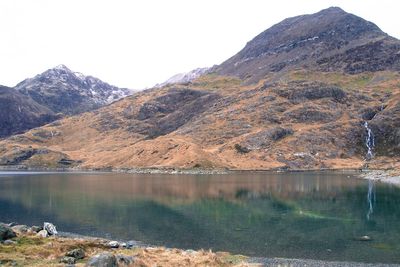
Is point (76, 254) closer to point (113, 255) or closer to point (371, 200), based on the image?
point (113, 255)

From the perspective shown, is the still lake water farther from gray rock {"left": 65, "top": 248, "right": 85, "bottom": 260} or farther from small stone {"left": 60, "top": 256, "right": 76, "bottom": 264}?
small stone {"left": 60, "top": 256, "right": 76, "bottom": 264}

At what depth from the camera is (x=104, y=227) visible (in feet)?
196

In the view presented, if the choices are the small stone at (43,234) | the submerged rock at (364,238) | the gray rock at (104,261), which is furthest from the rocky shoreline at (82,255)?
the submerged rock at (364,238)

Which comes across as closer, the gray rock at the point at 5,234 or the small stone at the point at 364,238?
the gray rock at the point at 5,234

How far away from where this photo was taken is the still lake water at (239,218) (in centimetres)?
4775

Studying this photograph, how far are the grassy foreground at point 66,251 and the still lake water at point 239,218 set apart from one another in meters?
9.86

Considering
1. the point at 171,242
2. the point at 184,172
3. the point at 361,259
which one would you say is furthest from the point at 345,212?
the point at 184,172

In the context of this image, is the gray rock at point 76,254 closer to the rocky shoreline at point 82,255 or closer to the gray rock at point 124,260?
the rocky shoreline at point 82,255

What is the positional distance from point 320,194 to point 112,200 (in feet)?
167

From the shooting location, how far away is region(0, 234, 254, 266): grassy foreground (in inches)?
1239

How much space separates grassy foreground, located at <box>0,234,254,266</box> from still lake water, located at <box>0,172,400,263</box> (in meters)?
9.86

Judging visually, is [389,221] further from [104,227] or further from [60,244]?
[60,244]

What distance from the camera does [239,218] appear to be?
2657 inches

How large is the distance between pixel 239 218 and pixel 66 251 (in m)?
37.0
